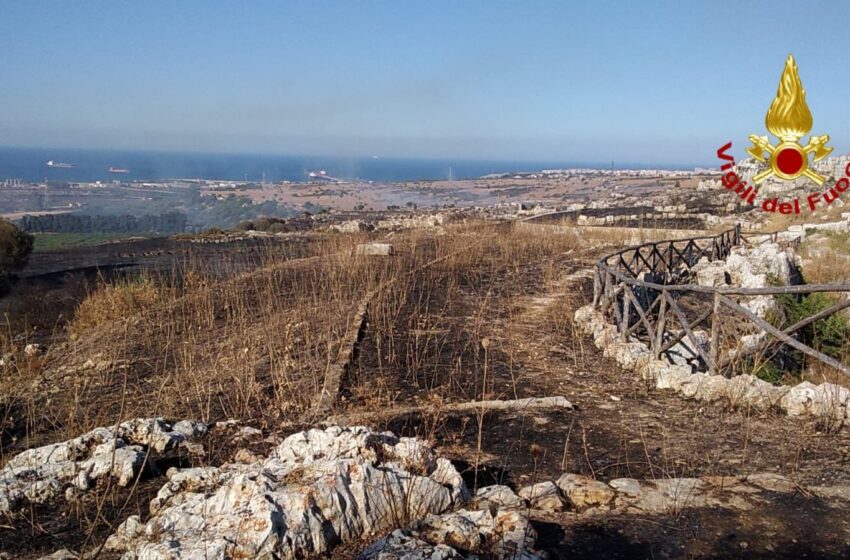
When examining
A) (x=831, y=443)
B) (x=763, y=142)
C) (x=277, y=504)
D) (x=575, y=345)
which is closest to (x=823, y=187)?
(x=763, y=142)

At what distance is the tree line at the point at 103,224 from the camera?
131ft

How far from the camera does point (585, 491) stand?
152 inches

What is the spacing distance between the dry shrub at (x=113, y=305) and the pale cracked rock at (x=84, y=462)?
6019 millimetres

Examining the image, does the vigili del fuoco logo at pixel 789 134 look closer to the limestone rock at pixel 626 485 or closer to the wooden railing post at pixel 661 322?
the wooden railing post at pixel 661 322

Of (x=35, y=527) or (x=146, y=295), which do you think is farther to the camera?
(x=146, y=295)

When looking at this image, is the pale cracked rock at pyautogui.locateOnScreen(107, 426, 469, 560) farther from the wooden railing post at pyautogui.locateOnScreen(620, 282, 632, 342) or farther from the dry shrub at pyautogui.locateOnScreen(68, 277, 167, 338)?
the dry shrub at pyautogui.locateOnScreen(68, 277, 167, 338)

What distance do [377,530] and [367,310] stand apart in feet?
19.1

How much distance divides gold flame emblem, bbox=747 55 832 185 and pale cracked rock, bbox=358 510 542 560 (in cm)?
873

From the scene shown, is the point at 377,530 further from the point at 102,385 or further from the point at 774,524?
the point at 102,385

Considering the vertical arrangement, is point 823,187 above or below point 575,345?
above

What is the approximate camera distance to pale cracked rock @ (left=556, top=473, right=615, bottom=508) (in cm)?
382

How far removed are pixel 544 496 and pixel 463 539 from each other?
0.77 metres

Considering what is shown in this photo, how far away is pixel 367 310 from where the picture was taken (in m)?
9.16

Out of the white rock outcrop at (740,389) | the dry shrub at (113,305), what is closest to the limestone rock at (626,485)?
the white rock outcrop at (740,389)
